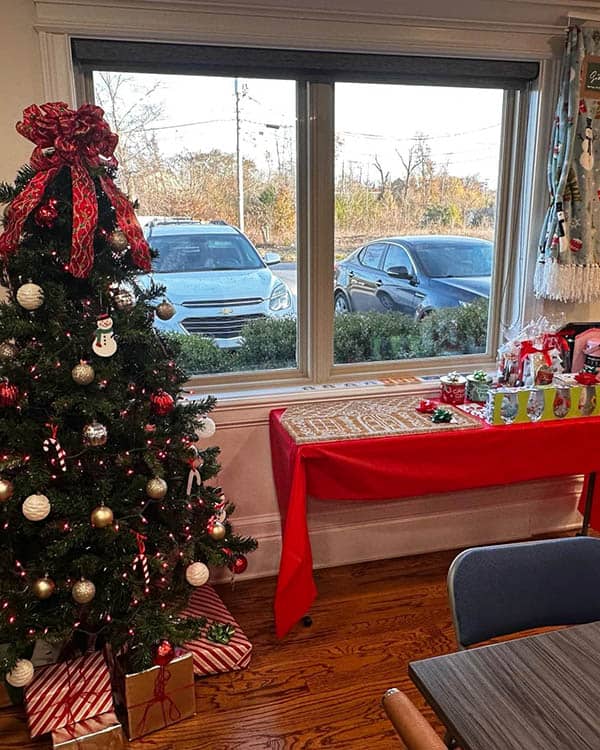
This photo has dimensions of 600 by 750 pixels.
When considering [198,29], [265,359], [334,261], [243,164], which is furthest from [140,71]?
[265,359]

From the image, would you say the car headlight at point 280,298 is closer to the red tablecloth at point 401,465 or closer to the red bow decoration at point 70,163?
the red tablecloth at point 401,465

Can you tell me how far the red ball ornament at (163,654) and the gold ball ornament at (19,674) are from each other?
0.36 meters

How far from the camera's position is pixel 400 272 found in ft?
9.33

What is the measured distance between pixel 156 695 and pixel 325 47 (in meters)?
2.36

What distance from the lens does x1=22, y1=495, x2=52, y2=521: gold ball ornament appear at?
5.66ft

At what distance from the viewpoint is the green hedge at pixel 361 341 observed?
2713mm

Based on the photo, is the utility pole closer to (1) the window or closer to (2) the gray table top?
(1) the window

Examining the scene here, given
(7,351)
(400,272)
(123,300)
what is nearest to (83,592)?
(7,351)

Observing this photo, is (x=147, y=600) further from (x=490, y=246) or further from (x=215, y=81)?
(x=490, y=246)

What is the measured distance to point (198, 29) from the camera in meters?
2.26

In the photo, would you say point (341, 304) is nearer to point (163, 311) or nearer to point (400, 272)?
point (400, 272)

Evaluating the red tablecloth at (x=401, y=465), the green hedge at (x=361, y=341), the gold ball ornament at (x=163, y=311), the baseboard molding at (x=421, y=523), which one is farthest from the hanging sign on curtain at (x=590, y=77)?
the gold ball ornament at (x=163, y=311)

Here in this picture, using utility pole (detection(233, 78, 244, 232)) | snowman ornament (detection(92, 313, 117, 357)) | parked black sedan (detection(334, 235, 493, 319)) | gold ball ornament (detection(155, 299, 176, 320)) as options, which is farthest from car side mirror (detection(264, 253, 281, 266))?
snowman ornament (detection(92, 313, 117, 357))

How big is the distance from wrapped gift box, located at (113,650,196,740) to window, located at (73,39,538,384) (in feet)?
3.91
